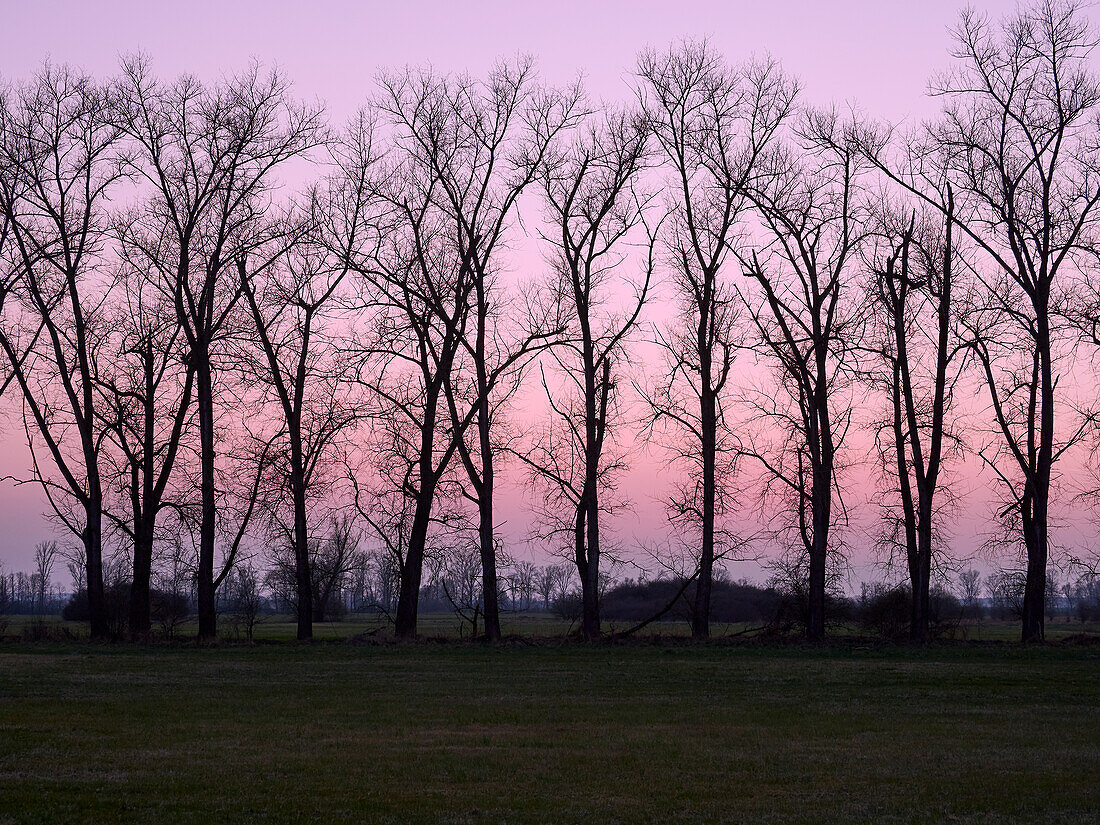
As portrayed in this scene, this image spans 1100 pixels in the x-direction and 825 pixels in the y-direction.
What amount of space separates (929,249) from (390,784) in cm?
2528

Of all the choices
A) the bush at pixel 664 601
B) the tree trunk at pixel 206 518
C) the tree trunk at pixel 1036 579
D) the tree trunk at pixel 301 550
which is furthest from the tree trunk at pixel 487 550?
the bush at pixel 664 601

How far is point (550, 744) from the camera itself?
38.7 feet

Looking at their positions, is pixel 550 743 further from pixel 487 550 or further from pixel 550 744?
pixel 487 550

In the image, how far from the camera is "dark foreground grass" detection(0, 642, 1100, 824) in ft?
28.7

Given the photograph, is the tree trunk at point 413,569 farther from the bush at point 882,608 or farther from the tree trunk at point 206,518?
the bush at point 882,608

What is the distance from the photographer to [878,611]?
34.3 metres

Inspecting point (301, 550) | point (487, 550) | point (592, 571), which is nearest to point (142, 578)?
point (301, 550)

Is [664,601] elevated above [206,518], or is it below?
below

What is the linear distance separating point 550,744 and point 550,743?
0.06 metres

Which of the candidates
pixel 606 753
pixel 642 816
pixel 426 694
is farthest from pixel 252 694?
pixel 642 816

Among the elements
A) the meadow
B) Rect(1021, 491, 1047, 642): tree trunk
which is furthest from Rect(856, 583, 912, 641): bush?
the meadow

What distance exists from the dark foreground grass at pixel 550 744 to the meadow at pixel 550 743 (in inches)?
1.6

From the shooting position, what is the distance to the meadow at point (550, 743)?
875cm

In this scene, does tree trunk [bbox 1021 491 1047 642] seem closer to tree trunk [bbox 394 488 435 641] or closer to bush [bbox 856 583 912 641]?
bush [bbox 856 583 912 641]
